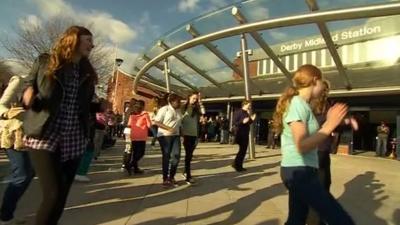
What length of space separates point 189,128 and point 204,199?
1921mm

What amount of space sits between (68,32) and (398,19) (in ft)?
37.8

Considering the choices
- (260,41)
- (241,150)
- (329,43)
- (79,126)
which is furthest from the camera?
(260,41)

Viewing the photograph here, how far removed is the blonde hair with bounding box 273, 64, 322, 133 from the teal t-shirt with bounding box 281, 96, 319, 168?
0.08 metres

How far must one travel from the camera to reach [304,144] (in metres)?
3.16

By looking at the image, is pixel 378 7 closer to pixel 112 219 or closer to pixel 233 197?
pixel 233 197

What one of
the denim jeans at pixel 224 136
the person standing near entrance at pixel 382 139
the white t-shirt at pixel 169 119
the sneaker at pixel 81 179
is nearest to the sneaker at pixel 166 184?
the white t-shirt at pixel 169 119

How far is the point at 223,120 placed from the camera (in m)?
25.2

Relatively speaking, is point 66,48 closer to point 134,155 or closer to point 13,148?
point 13,148

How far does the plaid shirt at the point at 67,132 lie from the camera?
10.8ft

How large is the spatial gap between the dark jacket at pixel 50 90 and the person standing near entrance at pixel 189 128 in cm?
467

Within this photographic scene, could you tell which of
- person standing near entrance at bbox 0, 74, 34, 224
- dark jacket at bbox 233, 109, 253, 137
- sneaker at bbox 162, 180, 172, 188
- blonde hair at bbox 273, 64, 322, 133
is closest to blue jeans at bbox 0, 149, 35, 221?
person standing near entrance at bbox 0, 74, 34, 224

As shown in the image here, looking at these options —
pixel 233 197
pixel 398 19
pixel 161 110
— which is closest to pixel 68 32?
pixel 233 197

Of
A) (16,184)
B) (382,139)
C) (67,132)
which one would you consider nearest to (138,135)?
(16,184)

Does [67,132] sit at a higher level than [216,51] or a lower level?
lower
